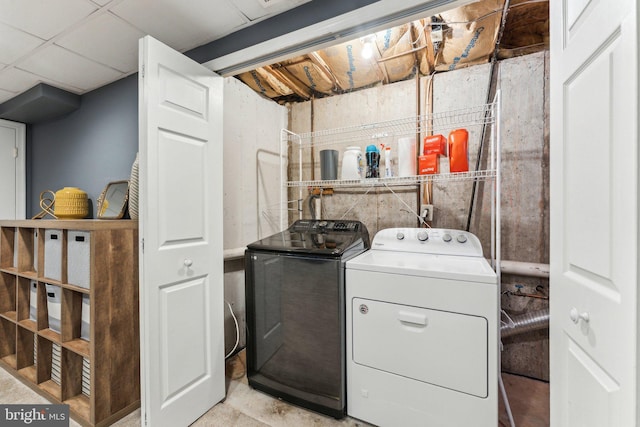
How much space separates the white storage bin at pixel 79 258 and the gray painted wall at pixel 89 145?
0.90m

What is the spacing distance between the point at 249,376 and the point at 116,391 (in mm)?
740

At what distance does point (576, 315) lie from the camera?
791 mm

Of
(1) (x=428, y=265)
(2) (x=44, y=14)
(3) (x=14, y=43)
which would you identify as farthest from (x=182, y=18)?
(1) (x=428, y=265)

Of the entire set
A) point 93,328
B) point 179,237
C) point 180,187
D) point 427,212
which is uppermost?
point 180,187

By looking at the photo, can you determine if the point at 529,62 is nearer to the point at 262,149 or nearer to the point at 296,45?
the point at 296,45

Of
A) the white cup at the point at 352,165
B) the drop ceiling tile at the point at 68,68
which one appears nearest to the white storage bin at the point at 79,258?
the drop ceiling tile at the point at 68,68

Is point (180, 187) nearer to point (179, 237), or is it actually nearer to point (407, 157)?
point (179, 237)

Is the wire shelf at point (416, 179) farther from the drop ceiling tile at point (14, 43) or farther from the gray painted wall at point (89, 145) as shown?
the drop ceiling tile at point (14, 43)

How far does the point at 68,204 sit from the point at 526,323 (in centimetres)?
343

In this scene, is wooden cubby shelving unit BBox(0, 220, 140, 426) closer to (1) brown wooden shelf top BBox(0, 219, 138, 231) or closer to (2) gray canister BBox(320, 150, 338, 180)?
(1) brown wooden shelf top BBox(0, 219, 138, 231)

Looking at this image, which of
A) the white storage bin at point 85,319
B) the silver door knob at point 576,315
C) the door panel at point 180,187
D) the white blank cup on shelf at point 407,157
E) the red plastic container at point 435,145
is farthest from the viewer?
the white blank cup on shelf at point 407,157

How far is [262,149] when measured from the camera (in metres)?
2.46

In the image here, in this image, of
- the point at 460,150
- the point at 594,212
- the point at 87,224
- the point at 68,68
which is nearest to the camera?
the point at 594,212

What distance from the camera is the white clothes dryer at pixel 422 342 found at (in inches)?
49.2
